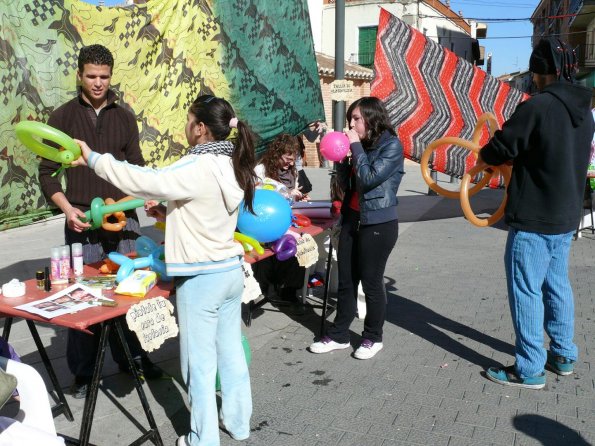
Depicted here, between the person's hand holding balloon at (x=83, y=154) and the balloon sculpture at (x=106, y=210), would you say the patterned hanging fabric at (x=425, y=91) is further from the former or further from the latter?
the person's hand holding balloon at (x=83, y=154)

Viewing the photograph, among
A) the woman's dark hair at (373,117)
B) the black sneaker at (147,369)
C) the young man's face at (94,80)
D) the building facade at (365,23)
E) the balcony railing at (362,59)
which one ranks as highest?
the building facade at (365,23)

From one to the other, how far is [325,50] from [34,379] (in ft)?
99.4

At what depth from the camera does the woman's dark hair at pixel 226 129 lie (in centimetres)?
273

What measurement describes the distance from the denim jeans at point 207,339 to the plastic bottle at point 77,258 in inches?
29.7

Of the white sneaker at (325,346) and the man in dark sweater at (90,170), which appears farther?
the white sneaker at (325,346)

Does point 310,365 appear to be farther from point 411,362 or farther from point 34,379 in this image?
point 34,379

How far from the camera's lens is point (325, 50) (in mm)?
31047

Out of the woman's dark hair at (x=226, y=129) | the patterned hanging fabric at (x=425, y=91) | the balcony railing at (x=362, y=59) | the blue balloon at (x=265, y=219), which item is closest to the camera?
the woman's dark hair at (x=226, y=129)

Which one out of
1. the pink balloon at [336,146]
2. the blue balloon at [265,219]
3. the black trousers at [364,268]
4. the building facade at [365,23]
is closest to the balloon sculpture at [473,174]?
the black trousers at [364,268]

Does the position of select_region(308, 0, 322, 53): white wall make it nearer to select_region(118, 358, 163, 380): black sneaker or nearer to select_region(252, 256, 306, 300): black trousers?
select_region(252, 256, 306, 300): black trousers

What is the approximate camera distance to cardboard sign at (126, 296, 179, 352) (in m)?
2.71

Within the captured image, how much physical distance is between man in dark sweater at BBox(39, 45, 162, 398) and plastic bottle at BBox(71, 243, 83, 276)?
0.09 meters

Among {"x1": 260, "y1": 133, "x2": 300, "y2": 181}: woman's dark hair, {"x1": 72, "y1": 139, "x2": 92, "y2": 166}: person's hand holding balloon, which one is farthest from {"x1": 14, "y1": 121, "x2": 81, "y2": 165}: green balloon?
{"x1": 260, "y1": 133, "x2": 300, "y2": 181}: woman's dark hair

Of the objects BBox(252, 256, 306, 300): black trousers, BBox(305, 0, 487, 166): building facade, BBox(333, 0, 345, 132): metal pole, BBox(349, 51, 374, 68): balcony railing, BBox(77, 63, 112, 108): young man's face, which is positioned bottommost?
BBox(252, 256, 306, 300): black trousers
